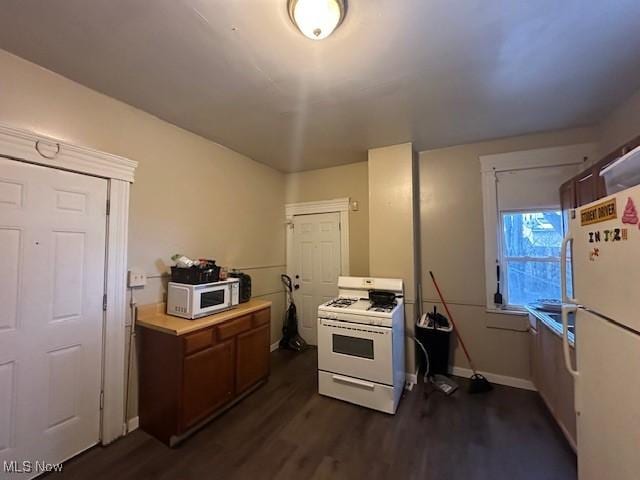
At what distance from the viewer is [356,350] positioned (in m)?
2.48

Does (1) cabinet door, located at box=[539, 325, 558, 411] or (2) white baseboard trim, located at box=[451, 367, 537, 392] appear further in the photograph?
(2) white baseboard trim, located at box=[451, 367, 537, 392]

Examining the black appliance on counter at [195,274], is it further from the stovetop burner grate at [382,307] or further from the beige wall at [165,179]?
the stovetop burner grate at [382,307]

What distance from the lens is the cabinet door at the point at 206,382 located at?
6.70ft

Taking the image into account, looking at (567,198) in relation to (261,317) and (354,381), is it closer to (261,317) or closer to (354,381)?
(354,381)

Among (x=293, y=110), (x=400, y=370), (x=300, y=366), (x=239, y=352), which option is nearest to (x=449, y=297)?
(x=400, y=370)

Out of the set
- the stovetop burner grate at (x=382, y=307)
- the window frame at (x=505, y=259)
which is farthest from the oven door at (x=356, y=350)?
the window frame at (x=505, y=259)

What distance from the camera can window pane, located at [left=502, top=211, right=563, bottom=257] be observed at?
2.74m

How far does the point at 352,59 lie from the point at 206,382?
2637mm

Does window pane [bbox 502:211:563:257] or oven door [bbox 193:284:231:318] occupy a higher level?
window pane [bbox 502:211:563:257]

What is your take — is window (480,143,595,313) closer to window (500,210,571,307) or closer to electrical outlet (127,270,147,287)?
window (500,210,571,307)

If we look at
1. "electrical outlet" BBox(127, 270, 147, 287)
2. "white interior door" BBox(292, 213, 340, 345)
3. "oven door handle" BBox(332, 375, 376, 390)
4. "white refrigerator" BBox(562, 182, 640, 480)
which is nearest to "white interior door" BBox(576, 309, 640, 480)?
"white refrigerator" BBox(562, 182, 640, 480)

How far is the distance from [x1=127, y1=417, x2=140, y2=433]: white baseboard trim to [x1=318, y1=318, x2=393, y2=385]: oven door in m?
1.61

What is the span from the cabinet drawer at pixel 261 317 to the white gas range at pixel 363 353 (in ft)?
2.07

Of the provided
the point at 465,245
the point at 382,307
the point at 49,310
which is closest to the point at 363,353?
the point at 382,307
